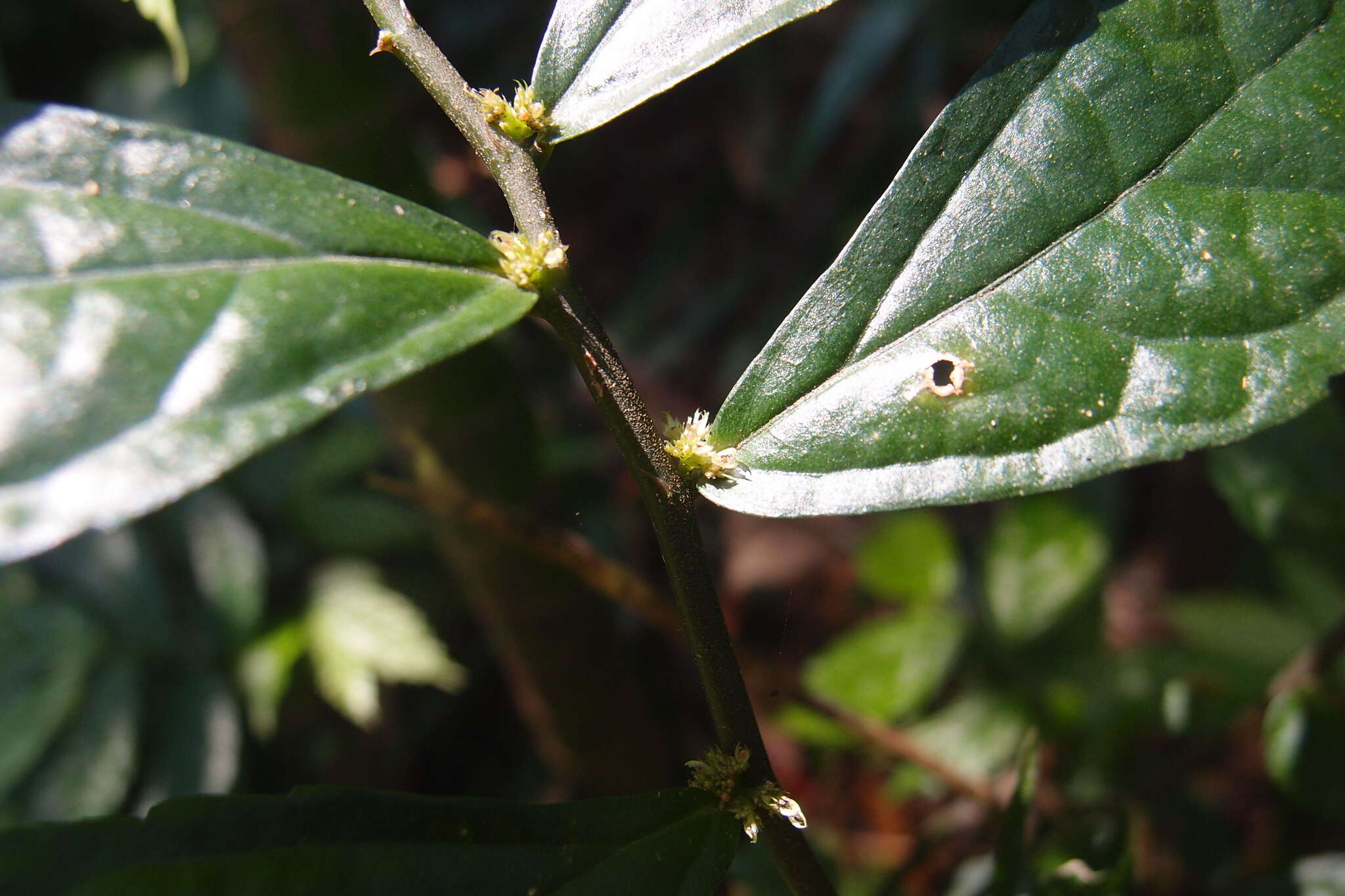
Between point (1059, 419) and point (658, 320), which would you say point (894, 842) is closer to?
point (658, 320)

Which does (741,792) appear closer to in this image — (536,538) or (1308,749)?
(536,538)

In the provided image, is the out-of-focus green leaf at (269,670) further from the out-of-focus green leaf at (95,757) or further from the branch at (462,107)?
the branch at (462,107)

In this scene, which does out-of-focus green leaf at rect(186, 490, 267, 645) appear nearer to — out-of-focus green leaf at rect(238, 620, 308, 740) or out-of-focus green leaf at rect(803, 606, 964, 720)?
out-of-focus green leaf at rect(238, 620, 308, 740)

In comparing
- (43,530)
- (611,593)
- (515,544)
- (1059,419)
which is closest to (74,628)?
(515,544)

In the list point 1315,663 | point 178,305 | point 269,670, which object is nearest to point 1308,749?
point 1315,663

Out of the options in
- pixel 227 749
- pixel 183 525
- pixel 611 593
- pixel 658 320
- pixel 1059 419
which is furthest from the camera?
pixel 658 320

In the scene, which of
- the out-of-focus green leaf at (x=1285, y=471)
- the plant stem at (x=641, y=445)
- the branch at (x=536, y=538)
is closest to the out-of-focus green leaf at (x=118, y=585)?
the branch at (x=536, y=538)

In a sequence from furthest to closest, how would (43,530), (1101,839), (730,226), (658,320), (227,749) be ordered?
(730,226) → (658,320) → (227,749) → (1101,839) → (43,530)
